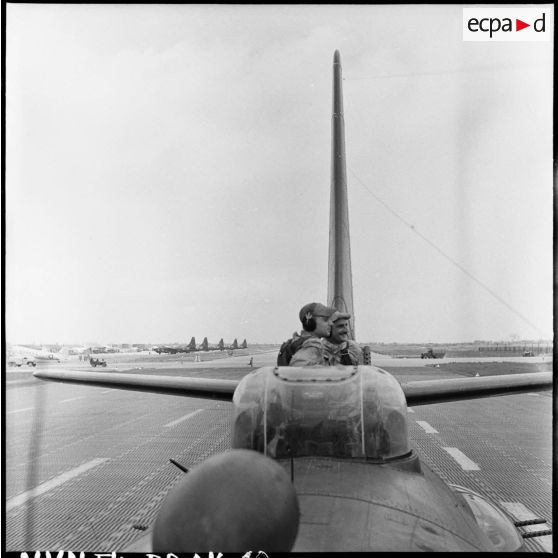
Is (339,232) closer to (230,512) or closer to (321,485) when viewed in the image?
(321,485)

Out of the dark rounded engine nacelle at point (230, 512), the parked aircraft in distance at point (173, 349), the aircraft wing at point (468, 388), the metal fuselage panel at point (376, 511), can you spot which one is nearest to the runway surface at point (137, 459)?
the metal fuselage panel at point (376, 511)

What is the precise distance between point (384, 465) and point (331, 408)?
1.51 ft

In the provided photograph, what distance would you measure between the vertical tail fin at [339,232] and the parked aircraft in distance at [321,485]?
2966 millimetres

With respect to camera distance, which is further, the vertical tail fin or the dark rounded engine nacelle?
the vertical tail fin

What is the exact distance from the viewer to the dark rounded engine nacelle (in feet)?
5.37

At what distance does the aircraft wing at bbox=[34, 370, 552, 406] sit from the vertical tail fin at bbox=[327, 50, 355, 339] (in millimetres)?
2501

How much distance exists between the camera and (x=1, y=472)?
2.73 meters

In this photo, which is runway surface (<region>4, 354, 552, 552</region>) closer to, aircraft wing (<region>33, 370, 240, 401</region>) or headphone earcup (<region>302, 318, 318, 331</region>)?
aircraft wing (<region>33, 370, 240, 401</region>)

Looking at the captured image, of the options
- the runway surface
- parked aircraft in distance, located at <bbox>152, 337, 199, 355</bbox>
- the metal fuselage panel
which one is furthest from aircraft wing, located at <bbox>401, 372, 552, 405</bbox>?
parked aircraft in distance, located at <bbox>152, 337, 199, 355</bbox>

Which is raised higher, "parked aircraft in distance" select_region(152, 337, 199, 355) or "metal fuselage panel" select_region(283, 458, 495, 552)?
"metal fuselage panel" select_region(283, 458, 495, 552)

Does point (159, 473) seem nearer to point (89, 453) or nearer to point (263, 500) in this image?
point (89, 453)

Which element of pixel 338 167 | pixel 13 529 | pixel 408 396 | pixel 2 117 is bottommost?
pixel 13 529

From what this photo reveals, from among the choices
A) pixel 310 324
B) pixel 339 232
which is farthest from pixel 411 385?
pixel 339 232

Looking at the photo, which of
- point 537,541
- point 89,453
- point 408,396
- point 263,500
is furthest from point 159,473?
point 263,500
